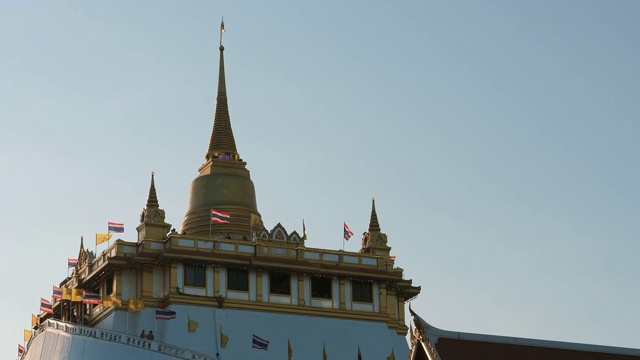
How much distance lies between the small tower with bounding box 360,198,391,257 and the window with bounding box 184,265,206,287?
14.8m

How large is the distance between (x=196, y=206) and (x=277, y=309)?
15.3m

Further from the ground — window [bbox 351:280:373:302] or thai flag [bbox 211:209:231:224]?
thai flag [bbox 211:209:231:224]

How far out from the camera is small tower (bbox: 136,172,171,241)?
112 m

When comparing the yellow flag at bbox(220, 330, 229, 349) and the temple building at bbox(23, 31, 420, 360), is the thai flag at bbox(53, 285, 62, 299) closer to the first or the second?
the temple building at bbox(23, 31, 420, 360)

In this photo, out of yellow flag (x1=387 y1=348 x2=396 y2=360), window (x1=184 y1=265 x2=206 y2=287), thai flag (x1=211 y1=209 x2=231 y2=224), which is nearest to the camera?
window (x1=184 y1=265 x2=206 y2=287)

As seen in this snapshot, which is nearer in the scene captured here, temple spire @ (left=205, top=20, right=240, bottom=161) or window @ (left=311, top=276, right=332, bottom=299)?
window @ (left=311, top=276, right=332, bottom=299)

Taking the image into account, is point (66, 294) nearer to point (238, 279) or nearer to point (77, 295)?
point (77, 295)

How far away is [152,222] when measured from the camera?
11300cm

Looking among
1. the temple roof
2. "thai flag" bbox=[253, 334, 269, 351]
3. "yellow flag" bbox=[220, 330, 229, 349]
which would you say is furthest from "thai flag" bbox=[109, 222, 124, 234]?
the temple roof

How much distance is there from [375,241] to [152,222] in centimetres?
1669

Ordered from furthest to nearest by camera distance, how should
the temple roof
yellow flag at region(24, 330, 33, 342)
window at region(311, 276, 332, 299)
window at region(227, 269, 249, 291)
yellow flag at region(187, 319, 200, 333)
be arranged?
yellow flag at region(24, 330, 33, 342), window at region(311, 276, 332, 299), window at region(227, 269, 249, 291), yellow flag at region(187, 319, 200, 333), the temple roof

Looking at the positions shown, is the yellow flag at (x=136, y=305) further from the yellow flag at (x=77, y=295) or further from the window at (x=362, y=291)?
the window at (x=362, y=291)

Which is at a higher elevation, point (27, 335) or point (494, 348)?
point (27, 335)

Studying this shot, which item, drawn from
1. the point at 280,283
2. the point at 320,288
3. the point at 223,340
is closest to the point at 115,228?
the point at 280,283
